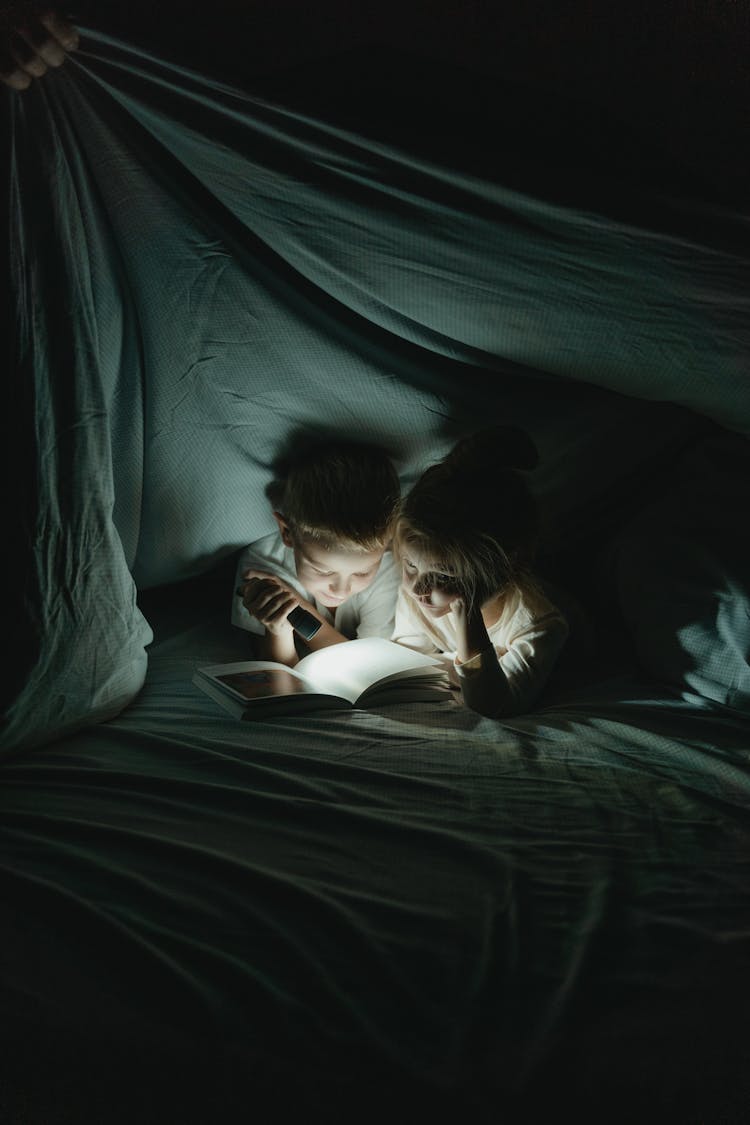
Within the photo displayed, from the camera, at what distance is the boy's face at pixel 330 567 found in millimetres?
1154

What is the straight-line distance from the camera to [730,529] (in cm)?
113

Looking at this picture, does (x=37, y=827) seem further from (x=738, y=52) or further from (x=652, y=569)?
(x=738, y=52)

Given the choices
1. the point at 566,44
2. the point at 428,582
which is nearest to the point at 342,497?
the point at 428,582

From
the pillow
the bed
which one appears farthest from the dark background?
the pillow

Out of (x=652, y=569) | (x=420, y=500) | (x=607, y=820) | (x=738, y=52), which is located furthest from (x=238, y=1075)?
(x=738, y=52)

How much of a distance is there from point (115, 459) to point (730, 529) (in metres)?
0.97

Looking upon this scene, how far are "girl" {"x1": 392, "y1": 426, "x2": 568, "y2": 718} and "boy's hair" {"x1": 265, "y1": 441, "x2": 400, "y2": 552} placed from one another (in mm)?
47

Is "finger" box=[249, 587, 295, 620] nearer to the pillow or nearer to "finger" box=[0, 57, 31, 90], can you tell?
the pillow

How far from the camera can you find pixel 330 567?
116 cm

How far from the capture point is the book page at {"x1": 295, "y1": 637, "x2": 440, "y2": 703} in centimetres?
114

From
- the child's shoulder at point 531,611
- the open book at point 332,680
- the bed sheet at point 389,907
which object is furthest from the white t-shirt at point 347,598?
the bed sheet at point 389,907

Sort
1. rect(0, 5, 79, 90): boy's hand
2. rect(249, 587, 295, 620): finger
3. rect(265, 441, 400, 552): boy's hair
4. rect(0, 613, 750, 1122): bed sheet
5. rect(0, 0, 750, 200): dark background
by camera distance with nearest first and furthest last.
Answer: rect(0, 613, 750, 1122): bed sheet, rect(0, 5, 79, 90): boy's hand, rect(0, 0, 750, 200): dark background, rect(265, 441, 400, 552): boy's hair, rect(249, 587, 295, 620): finger

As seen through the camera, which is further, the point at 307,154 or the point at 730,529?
the point at 730,529

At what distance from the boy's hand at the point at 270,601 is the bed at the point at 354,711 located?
0.11m
